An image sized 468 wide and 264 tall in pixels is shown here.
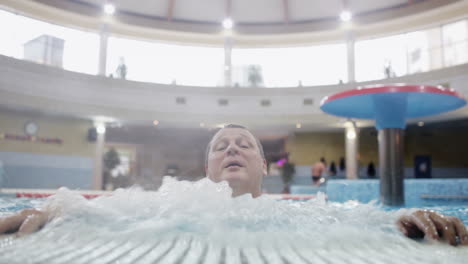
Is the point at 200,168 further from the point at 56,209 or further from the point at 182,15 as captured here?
the point at 56,209

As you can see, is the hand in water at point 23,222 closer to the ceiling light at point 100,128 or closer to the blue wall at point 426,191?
the blue wall at point 426,191

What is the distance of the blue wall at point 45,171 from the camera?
12023 millimetres

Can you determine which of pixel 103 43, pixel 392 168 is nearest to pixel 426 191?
pixel 392 168

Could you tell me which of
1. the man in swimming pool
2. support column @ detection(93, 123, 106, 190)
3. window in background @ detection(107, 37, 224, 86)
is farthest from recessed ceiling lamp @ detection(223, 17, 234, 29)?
the man in swimming pool

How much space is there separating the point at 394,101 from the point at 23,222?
5.40m

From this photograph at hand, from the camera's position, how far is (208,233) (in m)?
2.10

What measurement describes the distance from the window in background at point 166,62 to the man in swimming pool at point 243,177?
1093 cm

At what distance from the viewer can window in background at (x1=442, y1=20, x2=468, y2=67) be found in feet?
38.6

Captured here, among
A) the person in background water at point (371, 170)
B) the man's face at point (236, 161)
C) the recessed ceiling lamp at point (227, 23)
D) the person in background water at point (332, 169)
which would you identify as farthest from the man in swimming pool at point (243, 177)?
the person in background water at point (371, 170)

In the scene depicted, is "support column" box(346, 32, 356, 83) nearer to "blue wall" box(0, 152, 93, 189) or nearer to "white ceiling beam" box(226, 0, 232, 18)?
"white ceiling beam" box(226, 0, 232, 18)

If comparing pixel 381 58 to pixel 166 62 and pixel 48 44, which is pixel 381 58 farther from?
pixel 48 44

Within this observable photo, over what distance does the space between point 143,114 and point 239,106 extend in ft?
11.3

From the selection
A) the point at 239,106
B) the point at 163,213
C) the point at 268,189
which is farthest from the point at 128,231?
the point at 268,189

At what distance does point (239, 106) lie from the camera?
13719 mm
